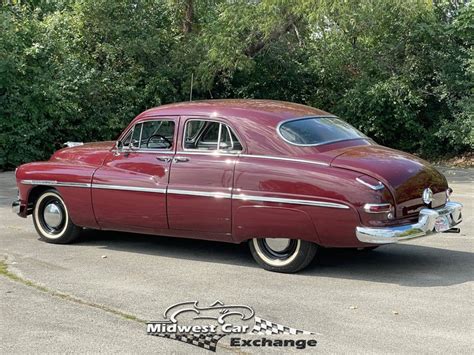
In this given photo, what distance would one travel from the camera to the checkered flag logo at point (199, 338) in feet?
15.0

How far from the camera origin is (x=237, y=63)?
17375 mm

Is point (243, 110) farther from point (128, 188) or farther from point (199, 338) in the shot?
point (199, 338)

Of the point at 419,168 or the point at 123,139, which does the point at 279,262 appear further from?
the point at 123,139

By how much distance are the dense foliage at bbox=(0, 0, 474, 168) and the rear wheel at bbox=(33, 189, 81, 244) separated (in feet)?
26.1

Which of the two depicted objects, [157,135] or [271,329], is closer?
[271,329]

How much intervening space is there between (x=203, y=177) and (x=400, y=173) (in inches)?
77.6

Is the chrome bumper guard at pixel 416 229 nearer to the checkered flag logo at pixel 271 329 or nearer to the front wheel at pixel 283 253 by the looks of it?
the front wheel at pixel 283 253

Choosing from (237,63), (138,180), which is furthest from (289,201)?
(237,63)

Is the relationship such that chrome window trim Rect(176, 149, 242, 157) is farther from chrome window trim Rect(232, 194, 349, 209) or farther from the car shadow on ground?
the car shadow on ground

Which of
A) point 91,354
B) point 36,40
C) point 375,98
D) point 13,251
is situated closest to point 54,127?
point 36,40

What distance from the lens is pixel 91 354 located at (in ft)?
14.4

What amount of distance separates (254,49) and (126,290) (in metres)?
13.6

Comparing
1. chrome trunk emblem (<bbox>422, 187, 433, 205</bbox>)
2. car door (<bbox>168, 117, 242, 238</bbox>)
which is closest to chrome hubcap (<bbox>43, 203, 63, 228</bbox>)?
car door (<bbox>168, 117, 242, 238</bbox>)
